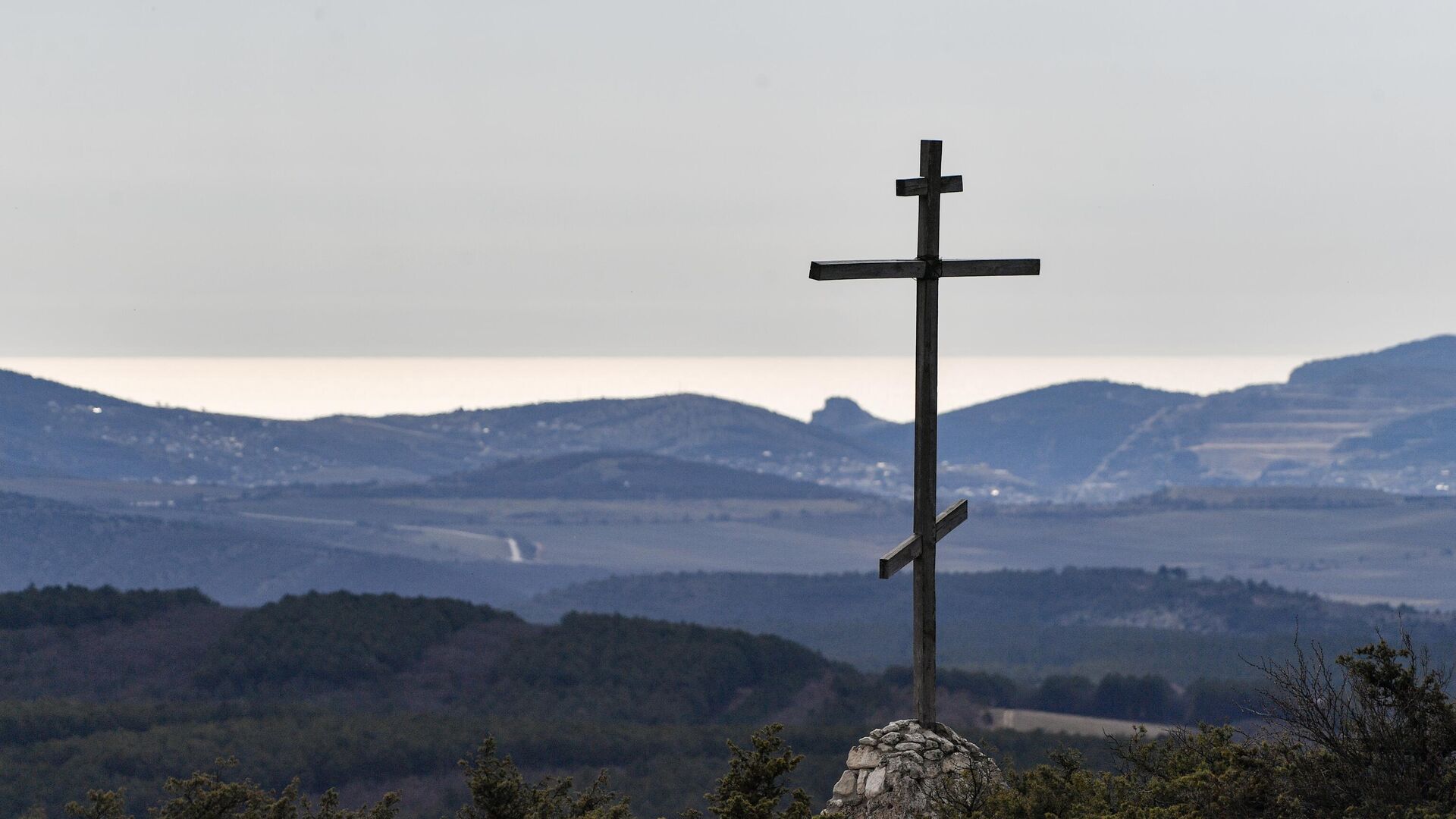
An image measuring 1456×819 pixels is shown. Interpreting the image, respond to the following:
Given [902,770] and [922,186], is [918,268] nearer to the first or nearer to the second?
[922,186]

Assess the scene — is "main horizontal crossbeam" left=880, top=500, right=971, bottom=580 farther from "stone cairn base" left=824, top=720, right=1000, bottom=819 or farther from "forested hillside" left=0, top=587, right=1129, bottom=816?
"forested hillside" left=0, top=587, right=1129, bottom=816

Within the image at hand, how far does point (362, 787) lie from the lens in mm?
126438

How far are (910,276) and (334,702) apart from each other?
177 metres

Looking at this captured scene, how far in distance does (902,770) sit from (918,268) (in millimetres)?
5471

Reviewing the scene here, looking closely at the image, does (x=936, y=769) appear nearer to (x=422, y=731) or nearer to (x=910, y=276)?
(x=910, y=276)

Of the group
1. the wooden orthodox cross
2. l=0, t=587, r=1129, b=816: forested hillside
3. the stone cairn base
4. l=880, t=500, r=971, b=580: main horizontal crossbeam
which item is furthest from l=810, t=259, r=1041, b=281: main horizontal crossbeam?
l=0, t=587, r=1129, b=816: forested hillside

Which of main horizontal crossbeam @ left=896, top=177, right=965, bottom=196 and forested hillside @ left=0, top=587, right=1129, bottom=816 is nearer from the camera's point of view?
main horizontal crossbeam @ left=896, top=177, right=965, bottom=196

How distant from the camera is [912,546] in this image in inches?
780

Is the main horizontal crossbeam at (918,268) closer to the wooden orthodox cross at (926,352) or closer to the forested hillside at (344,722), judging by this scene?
the wooden orthodox cross at (926,352)

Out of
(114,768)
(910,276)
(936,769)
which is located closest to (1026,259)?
(910,276)

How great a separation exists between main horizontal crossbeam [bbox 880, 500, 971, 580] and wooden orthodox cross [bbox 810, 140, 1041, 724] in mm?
18

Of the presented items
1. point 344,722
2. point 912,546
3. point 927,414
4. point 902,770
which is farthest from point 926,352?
point 344,722

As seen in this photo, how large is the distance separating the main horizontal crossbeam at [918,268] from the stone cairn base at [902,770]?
4873 millimetres

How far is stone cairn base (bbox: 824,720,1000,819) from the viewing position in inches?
755
